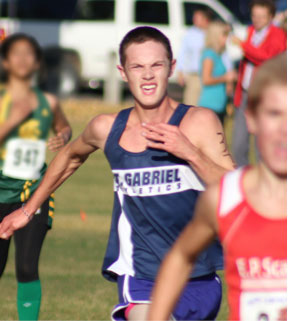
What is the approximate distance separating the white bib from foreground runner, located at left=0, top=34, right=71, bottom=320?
1446 millimetres

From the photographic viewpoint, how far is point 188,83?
17.2 m

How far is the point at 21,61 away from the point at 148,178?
848 millimetres

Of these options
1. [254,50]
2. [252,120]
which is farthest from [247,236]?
[254,50]

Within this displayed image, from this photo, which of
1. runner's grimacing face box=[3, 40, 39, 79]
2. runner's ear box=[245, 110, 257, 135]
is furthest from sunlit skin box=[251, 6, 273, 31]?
runner's ear box=[245, 110, 257, 135]

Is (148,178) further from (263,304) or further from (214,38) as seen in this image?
(214,38)

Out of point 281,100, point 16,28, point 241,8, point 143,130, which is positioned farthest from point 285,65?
point 241,8

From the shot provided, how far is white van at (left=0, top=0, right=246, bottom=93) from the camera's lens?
23.6 m

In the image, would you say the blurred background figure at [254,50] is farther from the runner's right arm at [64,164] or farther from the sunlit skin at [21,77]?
the sunlit skin at [21,77]

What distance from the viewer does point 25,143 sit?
4.67m

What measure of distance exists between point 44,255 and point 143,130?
4.43 m

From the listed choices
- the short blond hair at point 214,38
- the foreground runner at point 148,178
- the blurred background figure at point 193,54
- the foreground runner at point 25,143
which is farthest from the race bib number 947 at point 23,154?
the blurred background figure at point 193,54

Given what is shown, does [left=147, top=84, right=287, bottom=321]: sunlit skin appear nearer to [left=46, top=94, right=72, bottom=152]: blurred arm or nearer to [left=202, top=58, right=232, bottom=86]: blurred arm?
[left=46, top=94, right=72, bottom=152]: blurred arm

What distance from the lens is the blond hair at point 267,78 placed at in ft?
9.51

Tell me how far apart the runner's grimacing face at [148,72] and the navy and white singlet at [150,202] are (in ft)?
0.45
